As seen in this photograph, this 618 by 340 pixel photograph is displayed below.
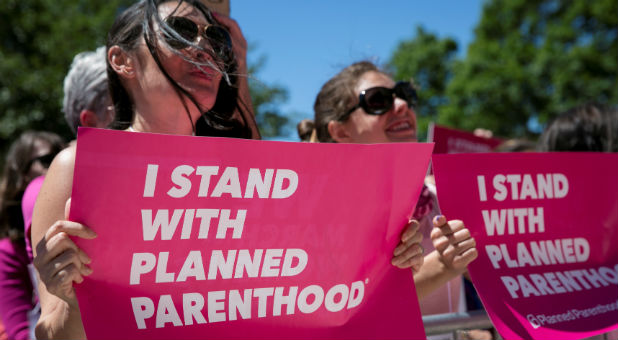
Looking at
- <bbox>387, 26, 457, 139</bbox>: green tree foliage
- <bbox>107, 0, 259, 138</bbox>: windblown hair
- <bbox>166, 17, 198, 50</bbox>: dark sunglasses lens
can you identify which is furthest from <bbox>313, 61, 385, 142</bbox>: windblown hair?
<bbox>387, 26, 457, 139</bbox>: green tree foliage

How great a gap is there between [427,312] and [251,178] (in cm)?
129

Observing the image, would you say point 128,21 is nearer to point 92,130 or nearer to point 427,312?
point 92,130

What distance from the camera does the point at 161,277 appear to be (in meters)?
1.42

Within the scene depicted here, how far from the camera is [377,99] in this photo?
2797 mm

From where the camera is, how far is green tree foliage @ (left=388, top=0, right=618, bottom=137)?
73.3 feet

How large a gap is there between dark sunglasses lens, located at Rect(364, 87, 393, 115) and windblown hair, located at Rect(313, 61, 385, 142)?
9cm

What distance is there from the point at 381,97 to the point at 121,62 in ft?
4.43

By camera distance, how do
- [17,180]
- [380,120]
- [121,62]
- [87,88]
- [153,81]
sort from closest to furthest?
[153,81] < [121,62] < [87,88] < [380,120] < [17,180]

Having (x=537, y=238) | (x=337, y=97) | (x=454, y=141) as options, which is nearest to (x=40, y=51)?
(x=454, y=141)

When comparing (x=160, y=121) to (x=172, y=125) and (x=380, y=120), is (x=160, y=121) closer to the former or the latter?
(x=172, y=125)

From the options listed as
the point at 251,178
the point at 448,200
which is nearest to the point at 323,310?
the point at 251,178

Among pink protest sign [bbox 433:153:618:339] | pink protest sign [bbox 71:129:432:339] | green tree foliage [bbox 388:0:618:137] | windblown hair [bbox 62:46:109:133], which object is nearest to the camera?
pink protest sign [bbox 71:129:432:339]

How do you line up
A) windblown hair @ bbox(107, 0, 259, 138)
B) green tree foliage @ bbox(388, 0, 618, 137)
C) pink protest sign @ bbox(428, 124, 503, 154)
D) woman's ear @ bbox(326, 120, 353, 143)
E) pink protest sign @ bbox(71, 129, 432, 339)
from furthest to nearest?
green tree foliage @ bbox(388, 0, 618, 137), pink protest sign @ bbox(428, 124, 503, 154), woman's ear @ bbox(326, 120, 353, 143), windblown hair @ bbox(107, 0, 259, 138), pink protest sign @ bbox(71, 129, 432, 339)

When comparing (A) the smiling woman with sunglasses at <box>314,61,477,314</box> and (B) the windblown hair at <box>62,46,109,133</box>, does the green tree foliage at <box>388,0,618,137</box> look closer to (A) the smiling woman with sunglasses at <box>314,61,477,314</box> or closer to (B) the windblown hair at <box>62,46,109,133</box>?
(A) the smiling woman with sunglasses at <box>314,61,477,314</box>
